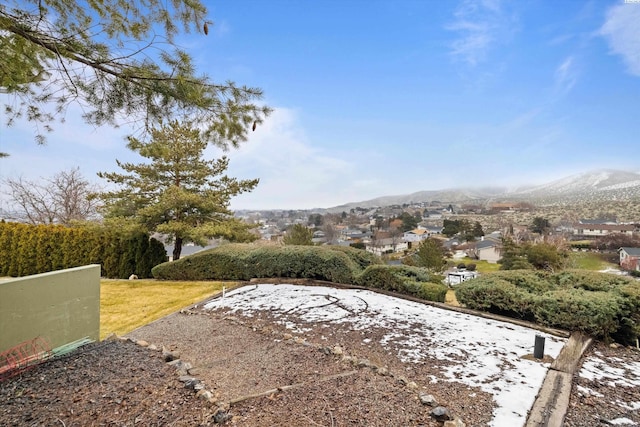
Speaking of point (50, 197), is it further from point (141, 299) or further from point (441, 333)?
point (441, 333)

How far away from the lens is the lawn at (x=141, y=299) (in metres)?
6.00

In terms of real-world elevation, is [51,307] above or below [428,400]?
above

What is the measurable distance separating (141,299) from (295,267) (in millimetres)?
4071

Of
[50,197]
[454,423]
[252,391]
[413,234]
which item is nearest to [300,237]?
[252,391]

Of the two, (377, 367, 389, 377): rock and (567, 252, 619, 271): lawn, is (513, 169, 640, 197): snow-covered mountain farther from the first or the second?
(377, 367, 389, 377): rock

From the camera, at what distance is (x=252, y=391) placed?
2.84m

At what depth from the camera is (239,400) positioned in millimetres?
2637

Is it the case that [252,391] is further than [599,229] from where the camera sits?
No

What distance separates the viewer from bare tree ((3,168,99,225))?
17.4 meters

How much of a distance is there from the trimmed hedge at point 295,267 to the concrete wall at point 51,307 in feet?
16.0

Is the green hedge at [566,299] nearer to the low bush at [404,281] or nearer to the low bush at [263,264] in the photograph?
the low bush at [404,281]

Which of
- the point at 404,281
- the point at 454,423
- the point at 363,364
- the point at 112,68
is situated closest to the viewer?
the point at 454,423

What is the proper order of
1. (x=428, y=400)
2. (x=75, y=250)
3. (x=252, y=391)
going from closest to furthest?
(x=428, y=400) < (x=252, y=391) < (x=75, y=250)

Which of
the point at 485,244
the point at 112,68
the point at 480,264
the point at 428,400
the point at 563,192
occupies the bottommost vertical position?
the point at 480,264
